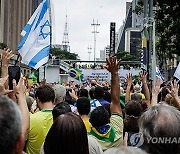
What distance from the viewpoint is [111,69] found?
456 centimetres

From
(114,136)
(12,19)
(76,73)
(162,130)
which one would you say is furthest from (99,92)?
(12,19)

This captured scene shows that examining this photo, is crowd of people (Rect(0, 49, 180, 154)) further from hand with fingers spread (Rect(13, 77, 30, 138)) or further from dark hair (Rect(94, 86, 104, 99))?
dark hair (Rect(94, 86, 104, 99))

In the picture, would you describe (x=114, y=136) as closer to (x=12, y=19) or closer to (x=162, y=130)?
(x=162, y=130)

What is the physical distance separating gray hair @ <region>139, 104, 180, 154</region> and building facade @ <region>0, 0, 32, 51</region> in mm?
62097

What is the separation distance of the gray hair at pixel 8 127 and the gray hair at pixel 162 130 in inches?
33.8

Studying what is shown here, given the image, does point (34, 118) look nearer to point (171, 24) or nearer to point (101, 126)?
point (101, 126)

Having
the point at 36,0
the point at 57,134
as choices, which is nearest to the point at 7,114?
the point at 57,134

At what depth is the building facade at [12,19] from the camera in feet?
214

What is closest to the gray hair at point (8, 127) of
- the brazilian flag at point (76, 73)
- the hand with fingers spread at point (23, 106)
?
the hand with fingers spread at point (23, 106)

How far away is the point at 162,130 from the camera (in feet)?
8.52

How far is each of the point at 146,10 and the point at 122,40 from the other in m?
160

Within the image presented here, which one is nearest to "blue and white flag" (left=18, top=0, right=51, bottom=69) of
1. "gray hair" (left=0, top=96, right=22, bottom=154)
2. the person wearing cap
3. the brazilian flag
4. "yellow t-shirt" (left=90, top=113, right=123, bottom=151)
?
the person wearing cap

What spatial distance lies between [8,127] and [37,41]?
8.24 meters

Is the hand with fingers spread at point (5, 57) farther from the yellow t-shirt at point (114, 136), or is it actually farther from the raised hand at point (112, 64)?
the yellow t-shirt at point (114, 136)
